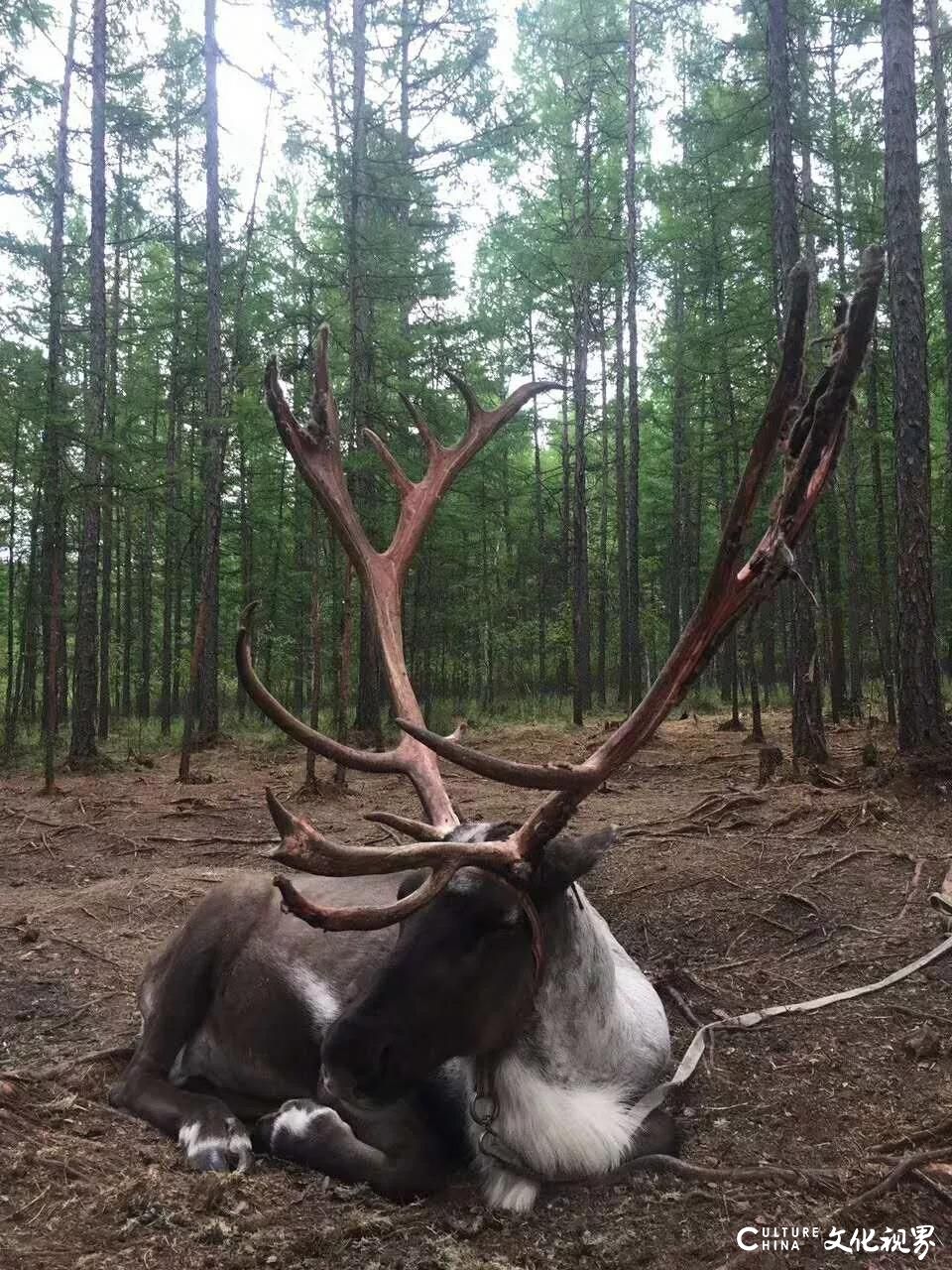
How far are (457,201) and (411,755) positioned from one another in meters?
17.3

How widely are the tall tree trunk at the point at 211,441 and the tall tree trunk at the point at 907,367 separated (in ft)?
25.5

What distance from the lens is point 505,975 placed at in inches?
100

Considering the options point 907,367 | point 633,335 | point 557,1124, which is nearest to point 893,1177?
point 557,1124

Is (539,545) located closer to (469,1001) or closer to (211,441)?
(211,441)

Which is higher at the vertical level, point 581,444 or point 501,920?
point 581,444

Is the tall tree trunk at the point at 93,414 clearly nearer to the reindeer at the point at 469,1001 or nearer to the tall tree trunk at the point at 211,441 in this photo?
the tall tree trunk at the point at 211,441

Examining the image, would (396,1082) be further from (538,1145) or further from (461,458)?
(461,458)

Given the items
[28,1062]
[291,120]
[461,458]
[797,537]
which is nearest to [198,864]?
[28,1062]

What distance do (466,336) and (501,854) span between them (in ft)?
51.3

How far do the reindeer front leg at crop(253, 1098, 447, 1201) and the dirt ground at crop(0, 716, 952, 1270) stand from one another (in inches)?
2.6

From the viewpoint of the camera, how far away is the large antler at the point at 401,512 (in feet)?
11.5

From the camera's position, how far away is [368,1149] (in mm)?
2623

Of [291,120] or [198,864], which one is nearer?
[198,864]

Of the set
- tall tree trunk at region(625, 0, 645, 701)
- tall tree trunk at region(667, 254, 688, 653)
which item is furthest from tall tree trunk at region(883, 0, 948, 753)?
tall tree trunk at region(667, 254, 688, 653)
